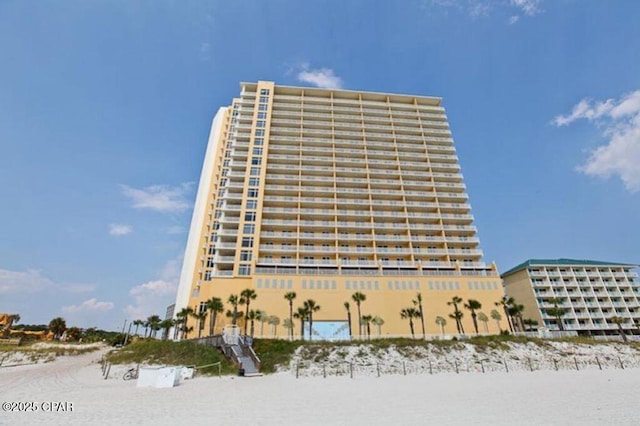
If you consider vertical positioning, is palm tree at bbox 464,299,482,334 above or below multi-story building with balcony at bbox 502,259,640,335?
below

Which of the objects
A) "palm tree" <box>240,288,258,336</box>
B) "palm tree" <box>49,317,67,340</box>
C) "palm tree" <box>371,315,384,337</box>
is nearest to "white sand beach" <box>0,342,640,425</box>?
"palm tree" <box>240,288,258,336</box>

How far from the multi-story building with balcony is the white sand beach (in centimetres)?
5180

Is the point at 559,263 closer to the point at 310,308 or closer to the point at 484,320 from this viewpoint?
the point at 484,320

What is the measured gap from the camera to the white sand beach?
10.7 m

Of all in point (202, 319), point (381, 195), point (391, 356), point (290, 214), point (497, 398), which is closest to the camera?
point (497, 398)

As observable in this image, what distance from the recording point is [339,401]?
46.4ft

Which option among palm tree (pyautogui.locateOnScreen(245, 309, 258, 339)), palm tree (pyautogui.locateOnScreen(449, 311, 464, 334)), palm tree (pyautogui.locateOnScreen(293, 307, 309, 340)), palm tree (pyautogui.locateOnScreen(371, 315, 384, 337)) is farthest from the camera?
palm tree (pyautogui.locateOnScreen(449, 311, 464, 334))

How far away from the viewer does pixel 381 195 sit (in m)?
56.8

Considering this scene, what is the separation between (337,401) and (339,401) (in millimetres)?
93

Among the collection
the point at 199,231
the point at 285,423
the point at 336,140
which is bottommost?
the point at 285,423

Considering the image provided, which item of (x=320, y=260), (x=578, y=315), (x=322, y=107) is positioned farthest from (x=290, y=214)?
(x=578, y=315)

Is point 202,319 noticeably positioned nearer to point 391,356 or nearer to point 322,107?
point 391,356

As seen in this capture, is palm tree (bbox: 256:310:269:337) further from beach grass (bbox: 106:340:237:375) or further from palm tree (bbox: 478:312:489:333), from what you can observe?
palm tree (bbox: 478:312:489:333)

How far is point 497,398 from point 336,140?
53273mm
